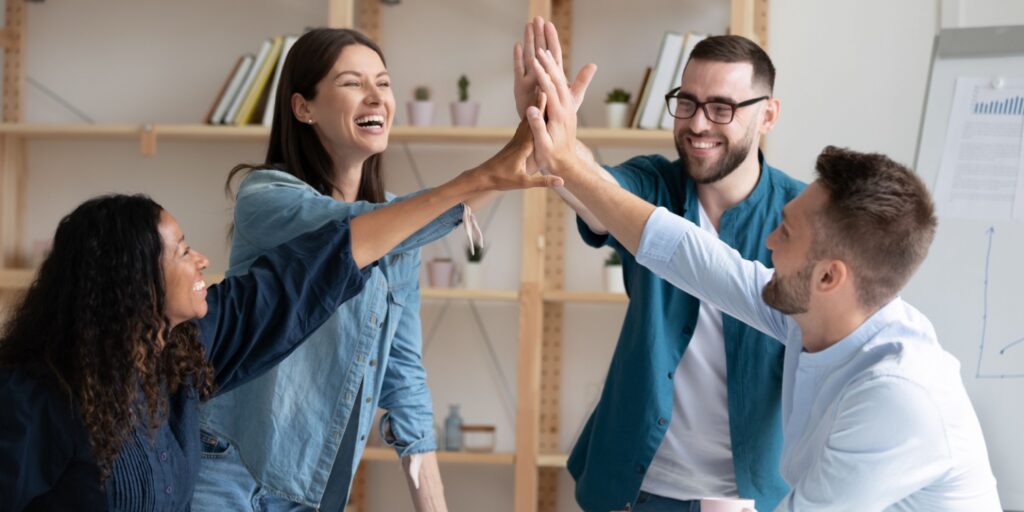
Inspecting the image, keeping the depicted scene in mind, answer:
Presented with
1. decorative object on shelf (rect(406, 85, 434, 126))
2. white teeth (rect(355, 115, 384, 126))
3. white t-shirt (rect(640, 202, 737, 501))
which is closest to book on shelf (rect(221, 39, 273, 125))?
decorative object on shelf (rect(406, 85, 434, 126))

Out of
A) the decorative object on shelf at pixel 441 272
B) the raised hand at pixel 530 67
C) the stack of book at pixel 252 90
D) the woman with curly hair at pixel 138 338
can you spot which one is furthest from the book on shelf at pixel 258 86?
the woman with curly hair at pixel 138 338

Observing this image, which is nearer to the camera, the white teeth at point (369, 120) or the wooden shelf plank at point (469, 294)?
the white teeth at point (369, 120)

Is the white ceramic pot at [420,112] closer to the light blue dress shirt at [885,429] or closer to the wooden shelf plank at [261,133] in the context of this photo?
the wooden shelf plank at [261,133]

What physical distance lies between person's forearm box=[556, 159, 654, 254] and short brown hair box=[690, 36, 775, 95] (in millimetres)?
382

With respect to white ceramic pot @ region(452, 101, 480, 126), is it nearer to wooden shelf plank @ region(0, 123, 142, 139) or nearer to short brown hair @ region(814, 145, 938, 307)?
wooden shelf plank @ region(0, 123, 142, 139)

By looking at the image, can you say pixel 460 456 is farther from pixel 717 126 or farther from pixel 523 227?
pixel 717 126

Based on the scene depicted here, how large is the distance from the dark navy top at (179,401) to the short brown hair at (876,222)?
66 centimetres

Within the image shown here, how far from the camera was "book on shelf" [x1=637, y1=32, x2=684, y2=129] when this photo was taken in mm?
3275

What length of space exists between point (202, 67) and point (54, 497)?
8.51ft

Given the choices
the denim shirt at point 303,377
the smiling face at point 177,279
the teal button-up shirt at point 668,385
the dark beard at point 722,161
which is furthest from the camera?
the dark beard at point 722,161

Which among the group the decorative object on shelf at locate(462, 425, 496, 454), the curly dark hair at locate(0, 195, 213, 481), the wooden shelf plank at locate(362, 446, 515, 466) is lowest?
the wooden shelf plank at locate(362, 446, 515, 466)

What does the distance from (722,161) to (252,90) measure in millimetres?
1830

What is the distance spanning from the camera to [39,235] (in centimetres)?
383

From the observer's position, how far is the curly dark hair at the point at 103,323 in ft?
4.52
